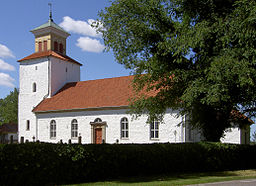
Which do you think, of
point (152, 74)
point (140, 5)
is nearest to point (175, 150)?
point (152, 74)

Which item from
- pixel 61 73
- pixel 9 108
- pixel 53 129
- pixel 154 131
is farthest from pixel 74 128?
pixel 9 108

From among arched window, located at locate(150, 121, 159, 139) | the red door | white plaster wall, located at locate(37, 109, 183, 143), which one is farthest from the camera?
the red door

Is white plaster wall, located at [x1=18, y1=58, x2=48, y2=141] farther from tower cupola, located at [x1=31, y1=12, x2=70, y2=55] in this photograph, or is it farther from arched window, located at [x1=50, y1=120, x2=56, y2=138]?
arched window, located at [x1=50, y1=120, x2=56, y2=138]

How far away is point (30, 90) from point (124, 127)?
14682 mm

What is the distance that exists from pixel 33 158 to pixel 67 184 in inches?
64.7

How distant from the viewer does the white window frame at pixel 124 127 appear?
27.5 meters

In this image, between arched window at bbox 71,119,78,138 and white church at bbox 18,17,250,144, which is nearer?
white church at bbox 18,17,250,144

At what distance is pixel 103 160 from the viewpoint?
12125 millimetres

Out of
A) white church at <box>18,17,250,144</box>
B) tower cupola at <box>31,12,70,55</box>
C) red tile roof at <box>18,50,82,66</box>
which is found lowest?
white church at <box>18,17,250,144</box>

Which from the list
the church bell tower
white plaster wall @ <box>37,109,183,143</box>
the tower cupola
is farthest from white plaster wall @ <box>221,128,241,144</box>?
the tower cupola

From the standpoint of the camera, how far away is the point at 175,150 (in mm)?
14383

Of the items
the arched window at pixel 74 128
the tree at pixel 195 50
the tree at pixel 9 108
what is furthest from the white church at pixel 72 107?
the tree at pixel 9 108

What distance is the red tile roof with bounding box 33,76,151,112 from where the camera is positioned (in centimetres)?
2898

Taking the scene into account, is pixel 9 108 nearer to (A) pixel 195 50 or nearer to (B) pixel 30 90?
(B) pixel 30 90
